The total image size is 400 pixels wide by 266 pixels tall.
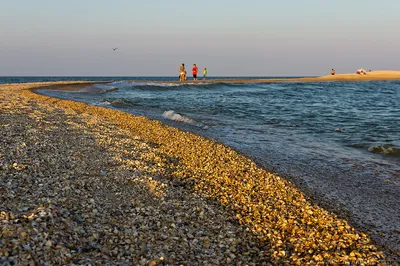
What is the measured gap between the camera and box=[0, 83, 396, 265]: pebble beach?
438 centimetres

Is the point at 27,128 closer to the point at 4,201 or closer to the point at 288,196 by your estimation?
the point at 4,201

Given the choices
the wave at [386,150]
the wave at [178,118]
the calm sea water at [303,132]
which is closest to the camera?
the calm sea water at [303,132]

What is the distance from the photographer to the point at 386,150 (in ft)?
38.4

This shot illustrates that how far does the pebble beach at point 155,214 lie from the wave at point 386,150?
5546mm

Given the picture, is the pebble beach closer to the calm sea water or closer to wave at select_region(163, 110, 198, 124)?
the calm sea water

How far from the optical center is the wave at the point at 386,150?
452 inches

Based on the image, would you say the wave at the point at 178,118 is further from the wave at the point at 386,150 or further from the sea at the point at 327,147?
the wave at the point at 386,150

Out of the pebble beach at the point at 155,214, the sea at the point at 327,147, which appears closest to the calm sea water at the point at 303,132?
the sea at the point at 327,147

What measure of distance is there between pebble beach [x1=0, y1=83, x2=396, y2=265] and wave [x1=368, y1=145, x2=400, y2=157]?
18.2ft

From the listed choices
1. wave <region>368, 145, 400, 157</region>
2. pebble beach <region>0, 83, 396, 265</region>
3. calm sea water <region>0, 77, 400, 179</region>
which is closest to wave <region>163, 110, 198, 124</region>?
calm sea water <region>0, 77, 400, 179</region>

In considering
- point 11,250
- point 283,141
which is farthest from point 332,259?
point 283,141

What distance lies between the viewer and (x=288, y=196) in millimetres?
6941

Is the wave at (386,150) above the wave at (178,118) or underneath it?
underneath

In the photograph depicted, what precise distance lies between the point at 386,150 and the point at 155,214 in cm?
975
